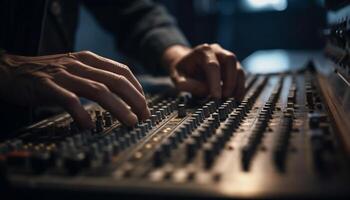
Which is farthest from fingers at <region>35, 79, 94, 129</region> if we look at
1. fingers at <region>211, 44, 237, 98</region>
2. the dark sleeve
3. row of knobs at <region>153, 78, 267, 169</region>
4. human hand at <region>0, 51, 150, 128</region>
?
the dark sleeve

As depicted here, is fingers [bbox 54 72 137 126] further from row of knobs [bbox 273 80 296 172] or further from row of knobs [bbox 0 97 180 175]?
row of knobs [bbox 273 80 296 172]

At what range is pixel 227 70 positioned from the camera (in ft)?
3.29

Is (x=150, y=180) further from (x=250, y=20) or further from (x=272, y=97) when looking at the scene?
(x=250, y=20)

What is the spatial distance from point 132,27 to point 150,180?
1242mm

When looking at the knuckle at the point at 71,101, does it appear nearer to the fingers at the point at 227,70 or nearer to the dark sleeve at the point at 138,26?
the fingers at the point at 227,70

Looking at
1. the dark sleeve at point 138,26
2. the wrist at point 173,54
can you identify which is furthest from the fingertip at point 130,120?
the dark sleeve at point 138,26

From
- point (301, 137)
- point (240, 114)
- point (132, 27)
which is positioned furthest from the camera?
point (132, 27)

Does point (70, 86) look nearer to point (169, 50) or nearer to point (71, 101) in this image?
point (71, 101)

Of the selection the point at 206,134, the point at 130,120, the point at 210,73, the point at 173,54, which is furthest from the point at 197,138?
the point at 173,54

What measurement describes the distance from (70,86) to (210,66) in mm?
394

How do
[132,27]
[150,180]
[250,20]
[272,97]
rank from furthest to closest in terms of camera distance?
1. [250,20]
2. [132,27]
3. [272,97]
4. [150,180]

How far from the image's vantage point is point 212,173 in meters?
0.43

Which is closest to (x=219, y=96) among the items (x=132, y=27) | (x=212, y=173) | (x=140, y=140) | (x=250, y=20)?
(x=140, y=140)

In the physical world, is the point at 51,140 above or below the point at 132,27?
below
